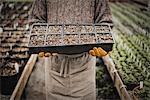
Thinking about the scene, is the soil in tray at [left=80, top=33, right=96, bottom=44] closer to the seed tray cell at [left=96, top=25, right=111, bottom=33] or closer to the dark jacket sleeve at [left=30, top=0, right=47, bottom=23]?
the seed tray cell at [left=96, top=25, right=111, bottom=33]

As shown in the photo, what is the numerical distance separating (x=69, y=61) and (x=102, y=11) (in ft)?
1.07

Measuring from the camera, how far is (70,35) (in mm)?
1643

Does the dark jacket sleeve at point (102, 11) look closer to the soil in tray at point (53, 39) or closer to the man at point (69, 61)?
A: the man at point (69, 61)

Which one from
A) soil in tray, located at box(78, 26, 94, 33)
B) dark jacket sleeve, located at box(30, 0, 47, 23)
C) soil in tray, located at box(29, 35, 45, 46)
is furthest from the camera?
dark jacket sleeve, located at box(30, 0, 47, 23)

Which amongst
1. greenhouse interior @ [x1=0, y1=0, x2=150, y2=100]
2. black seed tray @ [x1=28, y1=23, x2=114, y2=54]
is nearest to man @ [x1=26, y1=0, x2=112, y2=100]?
greenhouse interior @ [x1=0, y1=0, x2=150, y2=100]

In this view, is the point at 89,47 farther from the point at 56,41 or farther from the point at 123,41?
the point at 123,41

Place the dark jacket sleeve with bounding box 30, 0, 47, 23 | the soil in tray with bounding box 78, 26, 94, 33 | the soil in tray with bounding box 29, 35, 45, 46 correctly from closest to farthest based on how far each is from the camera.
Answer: the soil in tray with bounding box 29, 35, 45, 46 < the soil in tray with bounding box 78, 26, 94, 33 < the dark jacket sleeve with bounding box 30, 0, 47, 23

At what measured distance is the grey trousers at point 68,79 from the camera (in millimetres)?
1794

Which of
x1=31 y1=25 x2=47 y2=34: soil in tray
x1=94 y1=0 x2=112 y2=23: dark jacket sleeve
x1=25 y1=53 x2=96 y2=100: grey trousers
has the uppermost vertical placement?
x1=94 y1=0 x2=112 y2=23: dark jacket sleeve

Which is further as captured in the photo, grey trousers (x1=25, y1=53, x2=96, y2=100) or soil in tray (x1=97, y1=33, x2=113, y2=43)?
grey trousers (x1=25, y1=53, x2=96, y2=100)

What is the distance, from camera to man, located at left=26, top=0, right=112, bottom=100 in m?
1.79

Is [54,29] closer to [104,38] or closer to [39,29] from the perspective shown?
[39,29]

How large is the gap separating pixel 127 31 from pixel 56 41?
53.6 inches

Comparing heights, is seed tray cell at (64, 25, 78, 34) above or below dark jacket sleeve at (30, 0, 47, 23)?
below
